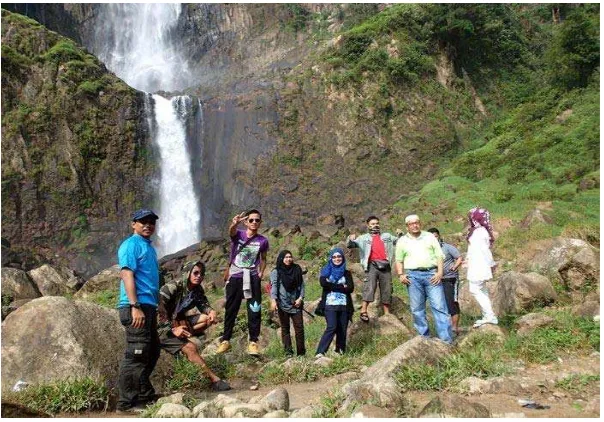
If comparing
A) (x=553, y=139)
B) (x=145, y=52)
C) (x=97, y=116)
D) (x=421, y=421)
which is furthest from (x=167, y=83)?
(x=421, y=421)

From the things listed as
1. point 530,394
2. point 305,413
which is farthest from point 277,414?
point 530,394

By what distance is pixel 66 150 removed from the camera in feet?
89.7

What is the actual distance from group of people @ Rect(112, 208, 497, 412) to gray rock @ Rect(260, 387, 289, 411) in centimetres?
130

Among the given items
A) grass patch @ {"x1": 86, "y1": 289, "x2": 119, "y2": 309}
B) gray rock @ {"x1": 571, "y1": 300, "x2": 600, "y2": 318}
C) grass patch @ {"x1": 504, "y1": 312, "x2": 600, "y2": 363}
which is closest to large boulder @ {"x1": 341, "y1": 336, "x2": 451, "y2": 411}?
grass patch @ {"x1": 504, "y1": 312, "x2": 600, "y2": 363}

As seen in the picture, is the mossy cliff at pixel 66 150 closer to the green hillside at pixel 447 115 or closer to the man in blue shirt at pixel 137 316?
the green hillside at pixel 447 115

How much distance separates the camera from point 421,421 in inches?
135

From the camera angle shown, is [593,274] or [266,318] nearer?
[593,274]

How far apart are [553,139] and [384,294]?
1791 cm

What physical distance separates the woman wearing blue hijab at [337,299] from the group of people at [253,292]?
0.04 ft

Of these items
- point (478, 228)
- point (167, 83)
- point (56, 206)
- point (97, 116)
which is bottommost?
point (478, 228)

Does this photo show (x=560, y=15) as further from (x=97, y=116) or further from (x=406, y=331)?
(x=406, y=331)

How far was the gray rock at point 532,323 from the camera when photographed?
6051mm

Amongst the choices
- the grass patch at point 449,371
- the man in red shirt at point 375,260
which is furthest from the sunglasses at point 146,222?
the man in red shirt at point 375,260

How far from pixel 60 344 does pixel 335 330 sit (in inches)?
128
